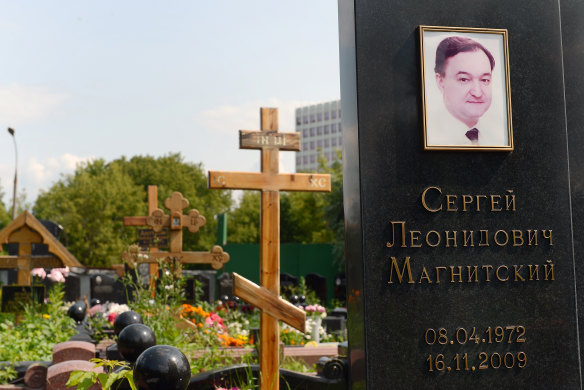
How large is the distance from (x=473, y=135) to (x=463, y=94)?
307 millimetres

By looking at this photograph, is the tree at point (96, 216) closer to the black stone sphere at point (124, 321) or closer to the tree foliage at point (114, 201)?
the tree foliage at point (114, 201)

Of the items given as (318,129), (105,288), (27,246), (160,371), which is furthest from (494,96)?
(318,129)

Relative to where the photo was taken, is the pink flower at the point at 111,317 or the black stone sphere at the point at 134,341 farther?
the pink flower at the point at 111,317

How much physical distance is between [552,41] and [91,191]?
35.6 m

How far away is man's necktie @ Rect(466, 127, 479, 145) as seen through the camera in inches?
167

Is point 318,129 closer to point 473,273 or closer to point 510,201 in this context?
point 510,201

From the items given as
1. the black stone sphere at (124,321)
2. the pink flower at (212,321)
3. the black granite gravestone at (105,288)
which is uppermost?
the black stone sphere at (124,321)

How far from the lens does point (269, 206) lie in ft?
20.8

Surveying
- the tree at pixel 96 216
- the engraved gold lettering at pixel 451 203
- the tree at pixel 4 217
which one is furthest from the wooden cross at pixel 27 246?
the tree at pixel 4 217

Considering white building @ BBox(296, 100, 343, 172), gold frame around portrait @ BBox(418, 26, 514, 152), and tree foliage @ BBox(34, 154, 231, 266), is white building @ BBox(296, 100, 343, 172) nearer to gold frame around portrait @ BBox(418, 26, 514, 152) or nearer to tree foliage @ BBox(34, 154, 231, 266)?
tree foliage @ BBox(34, 154, 231, 266)

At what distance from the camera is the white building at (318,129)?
99062mm

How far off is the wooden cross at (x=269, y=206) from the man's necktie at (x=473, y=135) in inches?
92.6

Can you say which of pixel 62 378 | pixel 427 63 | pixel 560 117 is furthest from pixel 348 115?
pixel 62 378

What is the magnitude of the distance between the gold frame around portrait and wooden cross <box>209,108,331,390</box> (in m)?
2.32
